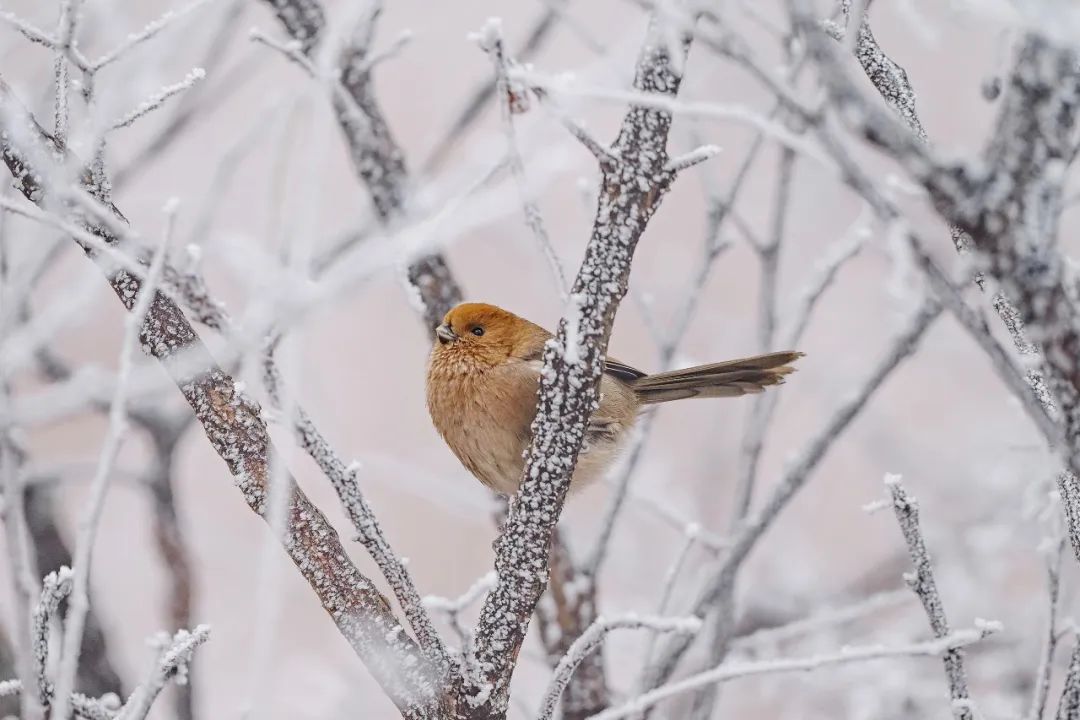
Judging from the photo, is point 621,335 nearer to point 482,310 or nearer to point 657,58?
point 482,310

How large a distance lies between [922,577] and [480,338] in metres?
1.77

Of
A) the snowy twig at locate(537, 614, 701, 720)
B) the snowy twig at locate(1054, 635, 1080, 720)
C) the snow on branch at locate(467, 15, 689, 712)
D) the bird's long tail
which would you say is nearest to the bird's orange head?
the bird's long tail

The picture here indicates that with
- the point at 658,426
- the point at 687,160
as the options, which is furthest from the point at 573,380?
the point at 658,426

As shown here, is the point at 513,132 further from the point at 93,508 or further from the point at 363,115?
the point at 363,115

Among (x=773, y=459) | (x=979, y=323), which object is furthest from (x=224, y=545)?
(x=979, y=323)

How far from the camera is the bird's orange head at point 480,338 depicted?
10.7 feet

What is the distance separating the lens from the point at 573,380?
1787 mm

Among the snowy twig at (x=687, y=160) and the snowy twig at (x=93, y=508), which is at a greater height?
the snowy twig at (x=687, y=160)

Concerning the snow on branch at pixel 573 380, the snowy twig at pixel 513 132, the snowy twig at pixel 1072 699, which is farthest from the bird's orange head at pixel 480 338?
the snowy twig at pixel 1072 699

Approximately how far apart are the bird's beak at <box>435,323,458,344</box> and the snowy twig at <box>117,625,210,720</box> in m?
1.56

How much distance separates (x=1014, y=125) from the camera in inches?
44.5

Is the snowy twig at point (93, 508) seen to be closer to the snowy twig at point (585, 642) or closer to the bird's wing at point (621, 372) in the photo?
the snowy twig at point (585, 642)

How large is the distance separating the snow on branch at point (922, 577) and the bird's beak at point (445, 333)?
1653 millimetres

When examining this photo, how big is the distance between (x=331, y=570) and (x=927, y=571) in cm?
96
